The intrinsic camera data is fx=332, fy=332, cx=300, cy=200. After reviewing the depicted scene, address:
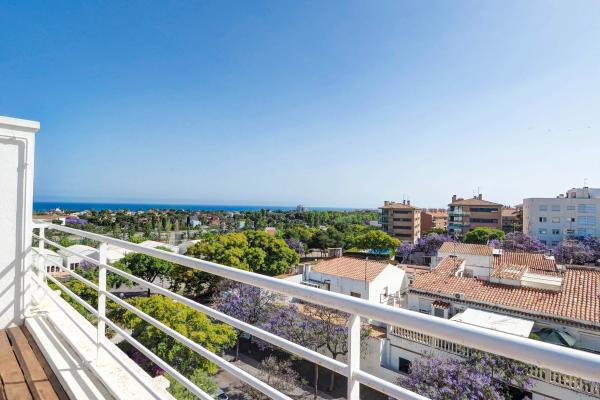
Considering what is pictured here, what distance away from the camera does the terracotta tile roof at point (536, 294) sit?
11.4 metres

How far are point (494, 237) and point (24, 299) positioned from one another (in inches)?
1784

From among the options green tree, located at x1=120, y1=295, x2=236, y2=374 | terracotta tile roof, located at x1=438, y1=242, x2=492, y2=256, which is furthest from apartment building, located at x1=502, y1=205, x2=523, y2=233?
green tree, located at x1=120, y1=295, x2=236, y2=374

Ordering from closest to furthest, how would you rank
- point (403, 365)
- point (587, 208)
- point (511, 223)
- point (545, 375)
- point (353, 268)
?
point (545, 375) < point (403, 365) < point (353, 268) < point (587, 208) < point (511, 223)

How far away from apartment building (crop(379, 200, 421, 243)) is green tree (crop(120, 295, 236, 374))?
4454cm

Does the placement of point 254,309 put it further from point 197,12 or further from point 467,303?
point 197,12

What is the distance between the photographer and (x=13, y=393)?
181 centimetres

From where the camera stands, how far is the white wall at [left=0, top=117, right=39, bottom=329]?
8.74ft

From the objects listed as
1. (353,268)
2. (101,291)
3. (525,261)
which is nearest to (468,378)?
(353,268)

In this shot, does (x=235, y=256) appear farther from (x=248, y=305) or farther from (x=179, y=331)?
(x=179, y=331)

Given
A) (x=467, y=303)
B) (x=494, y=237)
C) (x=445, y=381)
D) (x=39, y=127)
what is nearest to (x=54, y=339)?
(x=39, y=127)

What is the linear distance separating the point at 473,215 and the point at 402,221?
1025 cm

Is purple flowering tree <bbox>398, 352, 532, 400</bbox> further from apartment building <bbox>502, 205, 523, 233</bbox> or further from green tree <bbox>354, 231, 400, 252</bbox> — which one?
apartment building <bbox>502, 205, 523, 233</bbox>

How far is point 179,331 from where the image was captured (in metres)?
9.67

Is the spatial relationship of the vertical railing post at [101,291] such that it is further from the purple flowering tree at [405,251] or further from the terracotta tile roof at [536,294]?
the purple flowering tree at [405,251]
